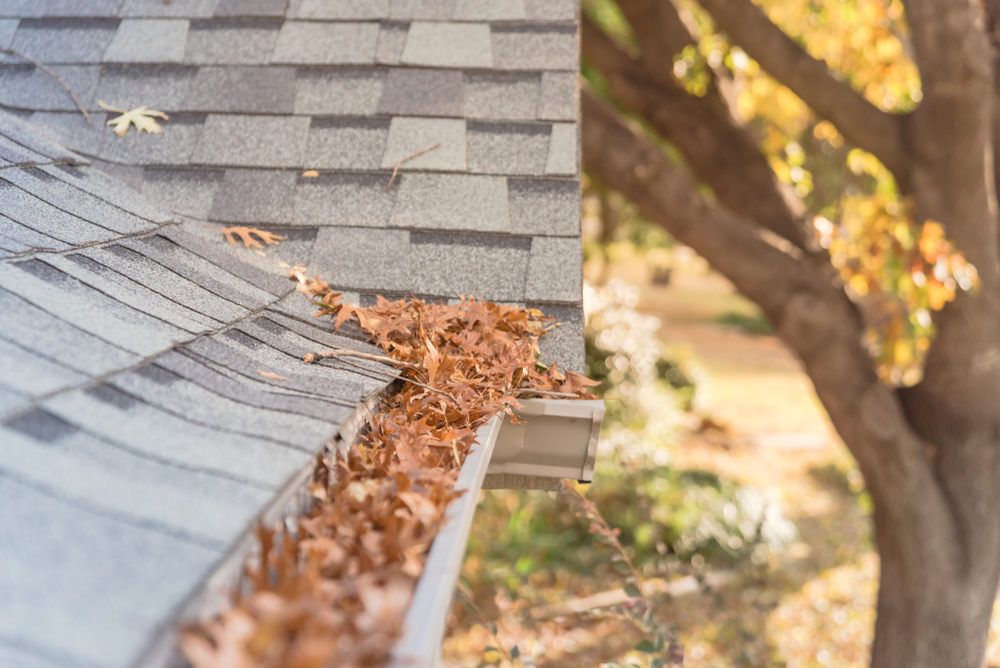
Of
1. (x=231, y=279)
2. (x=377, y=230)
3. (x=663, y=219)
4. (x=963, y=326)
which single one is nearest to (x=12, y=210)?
(x=231, y=279)

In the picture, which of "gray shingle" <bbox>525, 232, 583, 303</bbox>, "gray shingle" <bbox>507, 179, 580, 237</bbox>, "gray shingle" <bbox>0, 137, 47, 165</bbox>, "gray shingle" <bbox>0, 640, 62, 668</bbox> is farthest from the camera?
"gray shingle" <bbox>507, 179, 580, 237</bbox>

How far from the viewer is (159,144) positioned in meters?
2.52

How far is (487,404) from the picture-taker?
5.51ft

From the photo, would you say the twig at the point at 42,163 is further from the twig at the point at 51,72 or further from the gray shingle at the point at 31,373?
the gray shingle at the point at 31,373

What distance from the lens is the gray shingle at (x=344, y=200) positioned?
236cm

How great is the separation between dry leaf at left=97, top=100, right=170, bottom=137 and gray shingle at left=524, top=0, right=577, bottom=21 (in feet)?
4.84

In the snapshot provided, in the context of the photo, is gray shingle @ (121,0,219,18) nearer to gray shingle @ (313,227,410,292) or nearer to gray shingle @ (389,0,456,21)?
gray shingle @ (389,0,456,21)

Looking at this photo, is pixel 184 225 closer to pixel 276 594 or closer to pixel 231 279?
pixel 231 279

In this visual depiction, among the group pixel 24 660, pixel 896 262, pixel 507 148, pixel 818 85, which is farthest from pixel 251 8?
pixel 896 262

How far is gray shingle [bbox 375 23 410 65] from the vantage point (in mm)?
2645

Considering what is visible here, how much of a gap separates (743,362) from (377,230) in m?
15.1

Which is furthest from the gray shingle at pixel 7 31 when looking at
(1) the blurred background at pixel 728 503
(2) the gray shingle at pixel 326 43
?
(1) the blurred background at pixel 728 503

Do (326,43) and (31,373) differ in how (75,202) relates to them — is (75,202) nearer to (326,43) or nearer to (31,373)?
(31,373)

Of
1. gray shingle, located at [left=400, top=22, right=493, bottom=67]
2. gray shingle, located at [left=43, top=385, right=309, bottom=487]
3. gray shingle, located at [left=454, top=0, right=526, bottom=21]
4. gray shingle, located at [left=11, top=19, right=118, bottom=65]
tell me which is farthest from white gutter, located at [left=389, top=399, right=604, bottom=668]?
gray shingle, located at [left=11, top=19, right=118, bottom=65]
